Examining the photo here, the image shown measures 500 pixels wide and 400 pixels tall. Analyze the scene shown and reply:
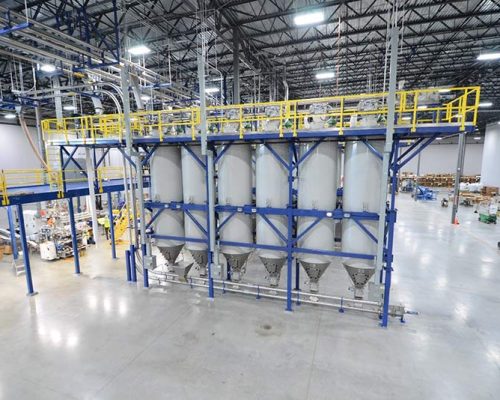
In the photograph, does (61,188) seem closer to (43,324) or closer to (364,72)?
(43,324)

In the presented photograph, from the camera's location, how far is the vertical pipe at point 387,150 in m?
6.29

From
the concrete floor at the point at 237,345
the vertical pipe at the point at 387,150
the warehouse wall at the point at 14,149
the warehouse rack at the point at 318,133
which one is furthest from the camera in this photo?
the warehouse wall at the point at 14,149

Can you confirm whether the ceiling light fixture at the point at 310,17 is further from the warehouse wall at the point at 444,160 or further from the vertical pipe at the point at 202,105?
the warehouse wall at the point at 444,160

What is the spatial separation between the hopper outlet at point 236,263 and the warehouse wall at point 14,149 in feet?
96.4

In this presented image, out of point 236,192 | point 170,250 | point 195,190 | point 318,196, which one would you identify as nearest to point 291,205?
point 318,196

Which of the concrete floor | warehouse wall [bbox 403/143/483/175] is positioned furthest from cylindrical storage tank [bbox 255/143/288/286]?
warehouse wall [bbox 403/143/483/175]

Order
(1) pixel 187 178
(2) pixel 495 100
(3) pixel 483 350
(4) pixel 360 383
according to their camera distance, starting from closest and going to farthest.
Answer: (4) pixel 360 383
(3) pixel 483 350
(1) pixel 187 178
(2) pixel 495 100

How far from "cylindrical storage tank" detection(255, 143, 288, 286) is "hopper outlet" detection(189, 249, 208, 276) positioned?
229 centimetres

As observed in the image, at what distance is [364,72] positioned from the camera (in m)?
22.9

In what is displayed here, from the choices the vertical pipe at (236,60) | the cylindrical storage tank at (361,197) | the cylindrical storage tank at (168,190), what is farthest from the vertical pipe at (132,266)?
the vertical pipe at (236,60)

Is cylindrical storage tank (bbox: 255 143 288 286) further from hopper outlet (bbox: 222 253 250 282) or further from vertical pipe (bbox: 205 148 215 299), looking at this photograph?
vertical pipe (bbox: 205 148 215 299)

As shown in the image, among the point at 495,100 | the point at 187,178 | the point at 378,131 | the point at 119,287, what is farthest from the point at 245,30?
the point at 495,100

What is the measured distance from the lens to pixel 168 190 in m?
9.73

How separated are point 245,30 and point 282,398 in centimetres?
1759
